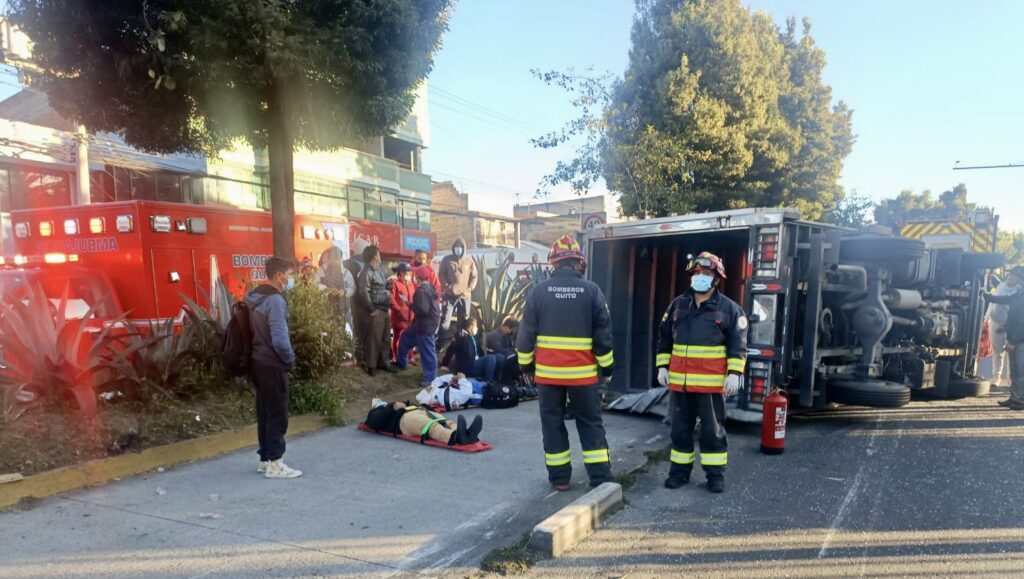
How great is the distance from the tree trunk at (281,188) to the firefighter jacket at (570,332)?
4.19 m

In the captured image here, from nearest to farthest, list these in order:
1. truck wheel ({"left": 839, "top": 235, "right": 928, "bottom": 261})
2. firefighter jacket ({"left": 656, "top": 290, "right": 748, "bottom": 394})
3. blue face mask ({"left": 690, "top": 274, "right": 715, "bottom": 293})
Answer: firefighter jacket ({"left": 656, "top": 290, "right": 748, "bottom": 394}) < blue face mask ({"left": 690, "top": 274, "right": 715, "bottom": 293}) < truck wheel ({"left": 839, "top": 235, "right": 928, "bottom": 261})

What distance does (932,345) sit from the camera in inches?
317

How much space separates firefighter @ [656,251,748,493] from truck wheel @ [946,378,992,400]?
500 centimetres

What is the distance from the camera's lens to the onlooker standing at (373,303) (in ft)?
26.4

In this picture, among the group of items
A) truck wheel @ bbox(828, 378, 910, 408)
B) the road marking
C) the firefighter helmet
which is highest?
the firefighter helmet

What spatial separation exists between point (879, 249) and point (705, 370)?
9.01ft

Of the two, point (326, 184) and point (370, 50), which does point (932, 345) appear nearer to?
point (370, 50)

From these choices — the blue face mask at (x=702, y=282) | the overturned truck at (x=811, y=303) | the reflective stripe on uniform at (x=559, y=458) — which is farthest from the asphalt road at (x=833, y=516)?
the blue face mask at (x=702, y=282)

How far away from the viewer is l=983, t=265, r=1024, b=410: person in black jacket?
795 cm

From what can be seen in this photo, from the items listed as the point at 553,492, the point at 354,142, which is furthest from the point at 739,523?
the point at 354,142

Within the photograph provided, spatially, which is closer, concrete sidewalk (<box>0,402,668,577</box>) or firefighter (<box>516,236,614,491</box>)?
concrete sidewalk (<box>0,402,668,577</box>)

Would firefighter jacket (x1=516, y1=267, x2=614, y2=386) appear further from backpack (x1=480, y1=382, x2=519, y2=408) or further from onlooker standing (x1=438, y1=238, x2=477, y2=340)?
onlooker standing (x1=438, y1=238, x2=477, y2=340)

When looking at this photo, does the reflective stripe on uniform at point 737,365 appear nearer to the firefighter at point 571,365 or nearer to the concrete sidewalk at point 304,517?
the firefighter at point 571,365

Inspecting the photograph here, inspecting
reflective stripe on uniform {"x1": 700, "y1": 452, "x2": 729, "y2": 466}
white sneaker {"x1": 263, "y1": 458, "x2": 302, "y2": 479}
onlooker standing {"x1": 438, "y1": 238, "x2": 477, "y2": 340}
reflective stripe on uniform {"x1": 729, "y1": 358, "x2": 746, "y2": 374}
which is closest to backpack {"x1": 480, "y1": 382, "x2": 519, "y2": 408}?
onlooker standing {"x1": 438, "y1": 238, "x2": 477, "y2": 340}
